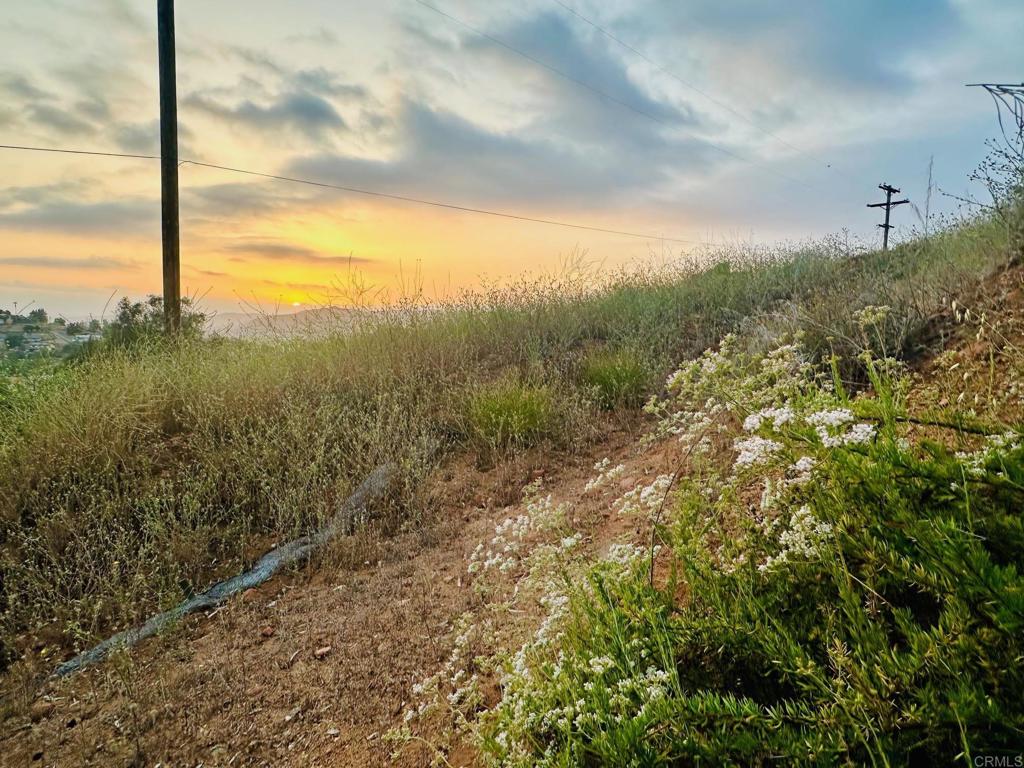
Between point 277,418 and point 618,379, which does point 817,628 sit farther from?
point 277,418

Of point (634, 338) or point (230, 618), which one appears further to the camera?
point (634, 338)

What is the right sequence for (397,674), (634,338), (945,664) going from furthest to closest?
(634,338) < (397,674) < (945,664)

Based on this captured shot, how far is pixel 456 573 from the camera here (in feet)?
12.2

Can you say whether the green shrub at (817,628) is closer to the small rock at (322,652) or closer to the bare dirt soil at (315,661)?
the bare dirt soil at (315,661)

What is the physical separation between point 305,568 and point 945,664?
4109 millimetres

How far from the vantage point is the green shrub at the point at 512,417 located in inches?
226

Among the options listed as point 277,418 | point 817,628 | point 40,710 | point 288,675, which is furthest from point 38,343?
point 817,628

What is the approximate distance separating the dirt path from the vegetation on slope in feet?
1.75

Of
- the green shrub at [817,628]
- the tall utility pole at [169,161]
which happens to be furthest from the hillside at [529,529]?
the tall utility pole at [169,161]

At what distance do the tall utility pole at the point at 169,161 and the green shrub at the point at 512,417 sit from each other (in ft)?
17.3

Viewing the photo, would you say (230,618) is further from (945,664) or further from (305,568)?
(945,664)

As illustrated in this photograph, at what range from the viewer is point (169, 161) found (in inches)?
337

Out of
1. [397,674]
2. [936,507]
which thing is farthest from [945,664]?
[397,674]

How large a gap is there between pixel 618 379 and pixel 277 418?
370cm
